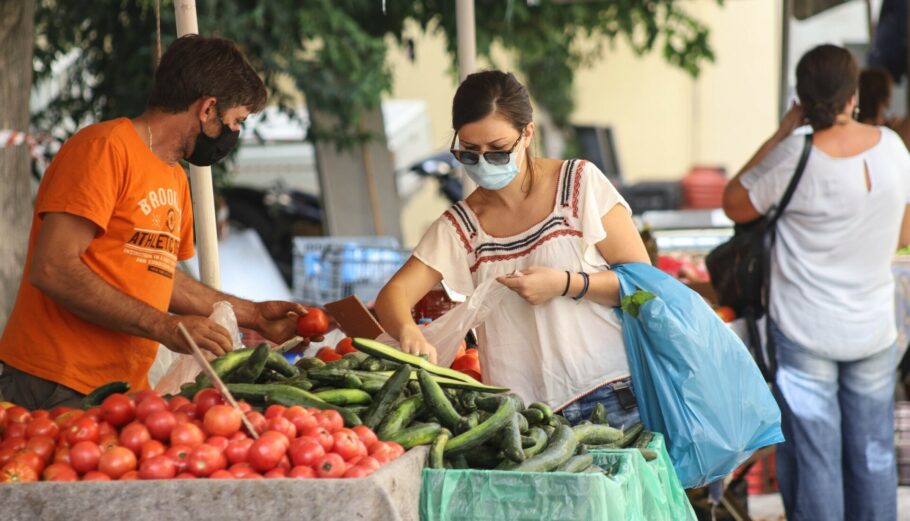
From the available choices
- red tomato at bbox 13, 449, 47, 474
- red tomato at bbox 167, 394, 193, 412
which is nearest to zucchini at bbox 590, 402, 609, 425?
red tomato at bbox 167, 394, 193, 412

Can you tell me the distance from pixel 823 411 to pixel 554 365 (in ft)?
6.49

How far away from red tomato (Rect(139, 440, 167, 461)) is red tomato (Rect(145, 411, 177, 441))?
48mm

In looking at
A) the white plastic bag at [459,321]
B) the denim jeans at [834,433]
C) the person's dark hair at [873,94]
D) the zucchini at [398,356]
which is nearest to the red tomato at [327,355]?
the white plastic bag at [459,321]

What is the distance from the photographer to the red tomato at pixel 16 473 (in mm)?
2895

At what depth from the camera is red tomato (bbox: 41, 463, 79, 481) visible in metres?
2.90

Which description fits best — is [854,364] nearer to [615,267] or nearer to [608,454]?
[615,267]

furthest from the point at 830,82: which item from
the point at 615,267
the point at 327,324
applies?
the point at 327,324

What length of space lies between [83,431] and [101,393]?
0.50 meters

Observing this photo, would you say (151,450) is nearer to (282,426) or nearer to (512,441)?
(282,426)

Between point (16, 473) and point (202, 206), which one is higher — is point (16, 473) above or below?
below

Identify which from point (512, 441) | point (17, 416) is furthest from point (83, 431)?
point (512, 441)

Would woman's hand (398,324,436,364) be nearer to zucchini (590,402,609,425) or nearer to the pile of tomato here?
zucchini (590,402,609,425)

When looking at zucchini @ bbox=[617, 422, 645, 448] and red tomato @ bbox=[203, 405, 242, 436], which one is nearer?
red tomato @ bbox=[203, 405, 242, 436]

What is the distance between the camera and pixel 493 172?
3699mm
